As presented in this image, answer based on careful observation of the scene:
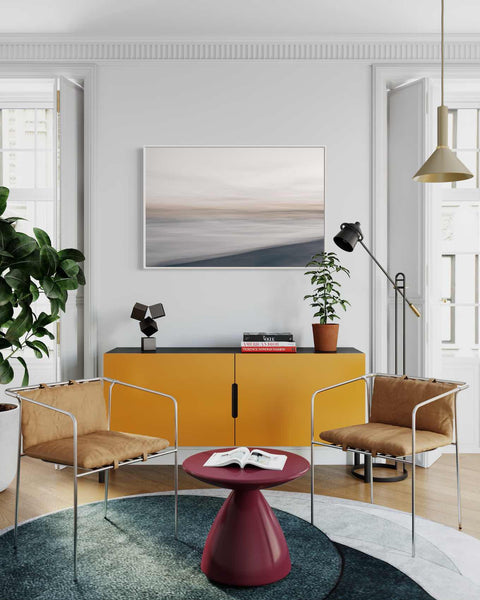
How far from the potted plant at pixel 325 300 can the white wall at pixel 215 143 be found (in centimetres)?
13

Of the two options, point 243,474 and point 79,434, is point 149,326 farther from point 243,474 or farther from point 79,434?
point 243,474

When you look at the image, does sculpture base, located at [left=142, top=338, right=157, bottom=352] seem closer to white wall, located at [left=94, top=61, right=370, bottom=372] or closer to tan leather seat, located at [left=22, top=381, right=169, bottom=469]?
white wall, located at [left=94, top=61, right=370, bottom=372]

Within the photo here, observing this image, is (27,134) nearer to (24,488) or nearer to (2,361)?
(2,361)

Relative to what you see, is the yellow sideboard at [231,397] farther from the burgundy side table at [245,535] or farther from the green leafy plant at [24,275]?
the burgundy side table at [245,535]

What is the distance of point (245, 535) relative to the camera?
221 cm

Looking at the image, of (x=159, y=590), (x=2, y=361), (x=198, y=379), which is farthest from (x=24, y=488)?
(x=159, y=590)

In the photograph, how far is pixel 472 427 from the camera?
4074 millimetres

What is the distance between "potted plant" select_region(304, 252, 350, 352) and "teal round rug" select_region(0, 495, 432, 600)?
3.79 feet

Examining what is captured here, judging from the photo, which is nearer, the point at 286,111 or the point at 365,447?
the point at 365,447

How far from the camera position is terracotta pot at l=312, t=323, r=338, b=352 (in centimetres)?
363

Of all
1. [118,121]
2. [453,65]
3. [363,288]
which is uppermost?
[453,65]

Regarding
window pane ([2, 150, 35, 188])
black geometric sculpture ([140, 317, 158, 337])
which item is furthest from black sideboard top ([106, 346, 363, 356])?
window pane ([2, 150, 35, 188])

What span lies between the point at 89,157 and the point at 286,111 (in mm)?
1392

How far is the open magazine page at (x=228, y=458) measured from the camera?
2.32 metres
